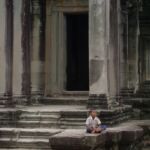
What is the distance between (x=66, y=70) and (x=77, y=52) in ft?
7.66

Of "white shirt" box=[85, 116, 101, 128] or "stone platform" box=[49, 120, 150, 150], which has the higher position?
"white shirt" box=[85, 116, 101, 128]

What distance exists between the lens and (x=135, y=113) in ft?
57.4

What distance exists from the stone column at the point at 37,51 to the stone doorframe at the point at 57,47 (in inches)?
7.5

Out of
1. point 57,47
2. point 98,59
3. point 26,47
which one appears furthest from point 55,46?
point 98,59

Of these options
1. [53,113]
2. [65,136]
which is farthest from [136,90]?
[65,136]

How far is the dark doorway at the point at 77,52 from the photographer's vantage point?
19547mm

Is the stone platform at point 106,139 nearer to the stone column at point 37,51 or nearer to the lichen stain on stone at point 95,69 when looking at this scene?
the lichen stain on stone at point 95,69

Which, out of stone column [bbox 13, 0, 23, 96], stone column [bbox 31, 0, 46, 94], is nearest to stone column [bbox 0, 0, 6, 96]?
stone column [bbox 13, 0, 23, 96]

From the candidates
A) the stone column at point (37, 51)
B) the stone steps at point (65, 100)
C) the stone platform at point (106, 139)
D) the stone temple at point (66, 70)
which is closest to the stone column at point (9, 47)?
the stone temple at point (66, 70)

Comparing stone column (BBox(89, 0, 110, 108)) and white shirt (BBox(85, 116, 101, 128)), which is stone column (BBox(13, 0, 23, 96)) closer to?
stone column (BBox(89, 0, 110, 108))

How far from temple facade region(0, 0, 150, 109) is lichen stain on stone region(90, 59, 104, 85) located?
804 mm

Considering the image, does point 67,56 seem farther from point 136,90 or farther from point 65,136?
point 65,136

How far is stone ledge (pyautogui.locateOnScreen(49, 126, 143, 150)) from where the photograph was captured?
41.0ft

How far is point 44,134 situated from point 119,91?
144 inches
